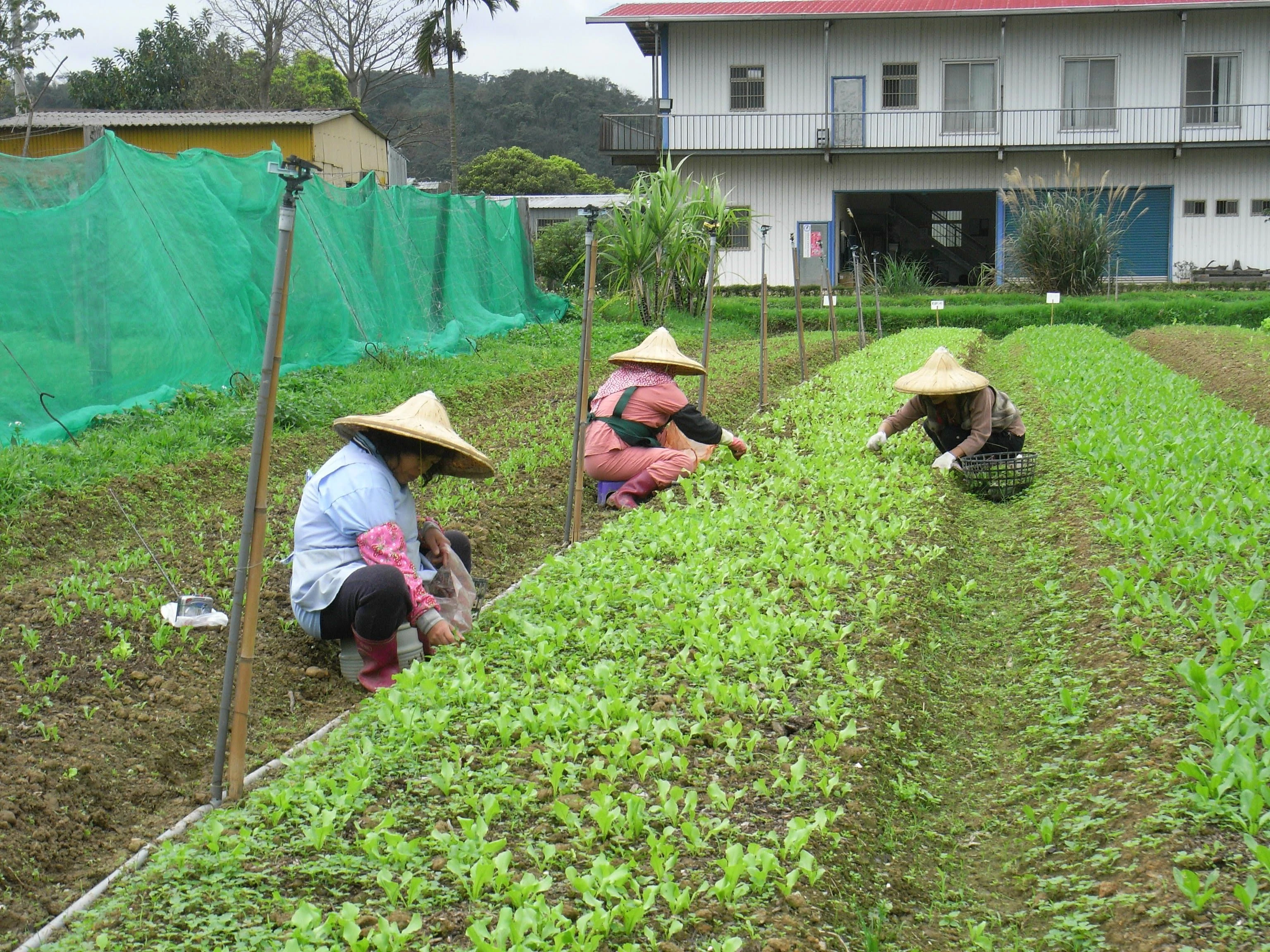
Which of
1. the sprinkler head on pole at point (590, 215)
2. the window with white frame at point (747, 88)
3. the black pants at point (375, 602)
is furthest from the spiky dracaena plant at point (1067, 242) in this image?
the black pants at point (375, 602)

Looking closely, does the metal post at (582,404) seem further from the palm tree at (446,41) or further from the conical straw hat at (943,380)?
the palm tree at (446,41)

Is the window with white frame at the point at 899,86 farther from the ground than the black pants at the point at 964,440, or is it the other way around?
the window with white frame at the point at 899,86

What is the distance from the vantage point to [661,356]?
767cm

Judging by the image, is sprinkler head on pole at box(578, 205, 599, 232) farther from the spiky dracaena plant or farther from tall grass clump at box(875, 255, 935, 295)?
the spiky dracaena plant

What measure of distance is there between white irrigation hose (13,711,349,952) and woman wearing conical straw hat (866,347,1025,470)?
4.60m

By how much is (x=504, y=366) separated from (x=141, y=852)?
33.3 feet

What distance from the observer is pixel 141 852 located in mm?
3385

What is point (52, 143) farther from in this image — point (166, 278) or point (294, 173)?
point (294, 173)

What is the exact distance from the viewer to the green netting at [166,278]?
8.23 m

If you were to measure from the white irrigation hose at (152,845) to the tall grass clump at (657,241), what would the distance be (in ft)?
50.5

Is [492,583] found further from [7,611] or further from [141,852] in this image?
[141,852]

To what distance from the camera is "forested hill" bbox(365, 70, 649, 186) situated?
5119cm

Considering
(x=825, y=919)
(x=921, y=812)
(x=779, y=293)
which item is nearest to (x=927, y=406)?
(x=921, y=812)

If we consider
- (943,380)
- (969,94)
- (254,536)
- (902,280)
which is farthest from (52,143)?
(254,536)
